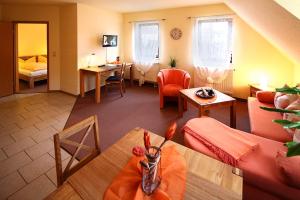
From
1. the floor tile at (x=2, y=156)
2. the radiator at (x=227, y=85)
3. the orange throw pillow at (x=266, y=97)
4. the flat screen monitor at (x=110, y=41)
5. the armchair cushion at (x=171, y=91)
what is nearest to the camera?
the floor tile at (x=2, y=156)

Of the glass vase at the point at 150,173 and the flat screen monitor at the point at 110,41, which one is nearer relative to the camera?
the glass vase at the point at 150,173

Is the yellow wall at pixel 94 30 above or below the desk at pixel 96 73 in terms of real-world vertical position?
above

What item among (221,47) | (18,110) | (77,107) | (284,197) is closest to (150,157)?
(284,197)

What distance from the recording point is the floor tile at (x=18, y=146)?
100 inches

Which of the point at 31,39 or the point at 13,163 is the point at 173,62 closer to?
Result: the point at 13,163

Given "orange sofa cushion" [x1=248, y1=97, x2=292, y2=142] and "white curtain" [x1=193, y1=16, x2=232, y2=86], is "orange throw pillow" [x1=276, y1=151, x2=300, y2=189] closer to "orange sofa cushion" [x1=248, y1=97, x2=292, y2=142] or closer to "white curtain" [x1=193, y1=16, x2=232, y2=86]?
"orange sofa cushion" [x1=248, y1=97, x2=292, y2=142]

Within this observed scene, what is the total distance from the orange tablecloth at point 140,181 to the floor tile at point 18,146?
2.18 metres

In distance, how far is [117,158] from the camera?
3.99ft

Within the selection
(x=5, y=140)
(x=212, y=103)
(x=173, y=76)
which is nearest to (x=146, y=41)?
(x=173, y=76)

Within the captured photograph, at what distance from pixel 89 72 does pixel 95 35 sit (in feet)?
3.73

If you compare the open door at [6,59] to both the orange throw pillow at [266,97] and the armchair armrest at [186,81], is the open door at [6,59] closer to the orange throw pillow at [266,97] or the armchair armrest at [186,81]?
the armchair armrest at [186,81]

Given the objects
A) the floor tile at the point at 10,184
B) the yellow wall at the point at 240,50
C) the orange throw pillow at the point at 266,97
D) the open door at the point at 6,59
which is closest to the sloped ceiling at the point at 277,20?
the orange throw pillow at the point at 266,97

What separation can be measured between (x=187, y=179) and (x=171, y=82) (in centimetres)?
368

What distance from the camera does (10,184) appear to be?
77.8 inches
